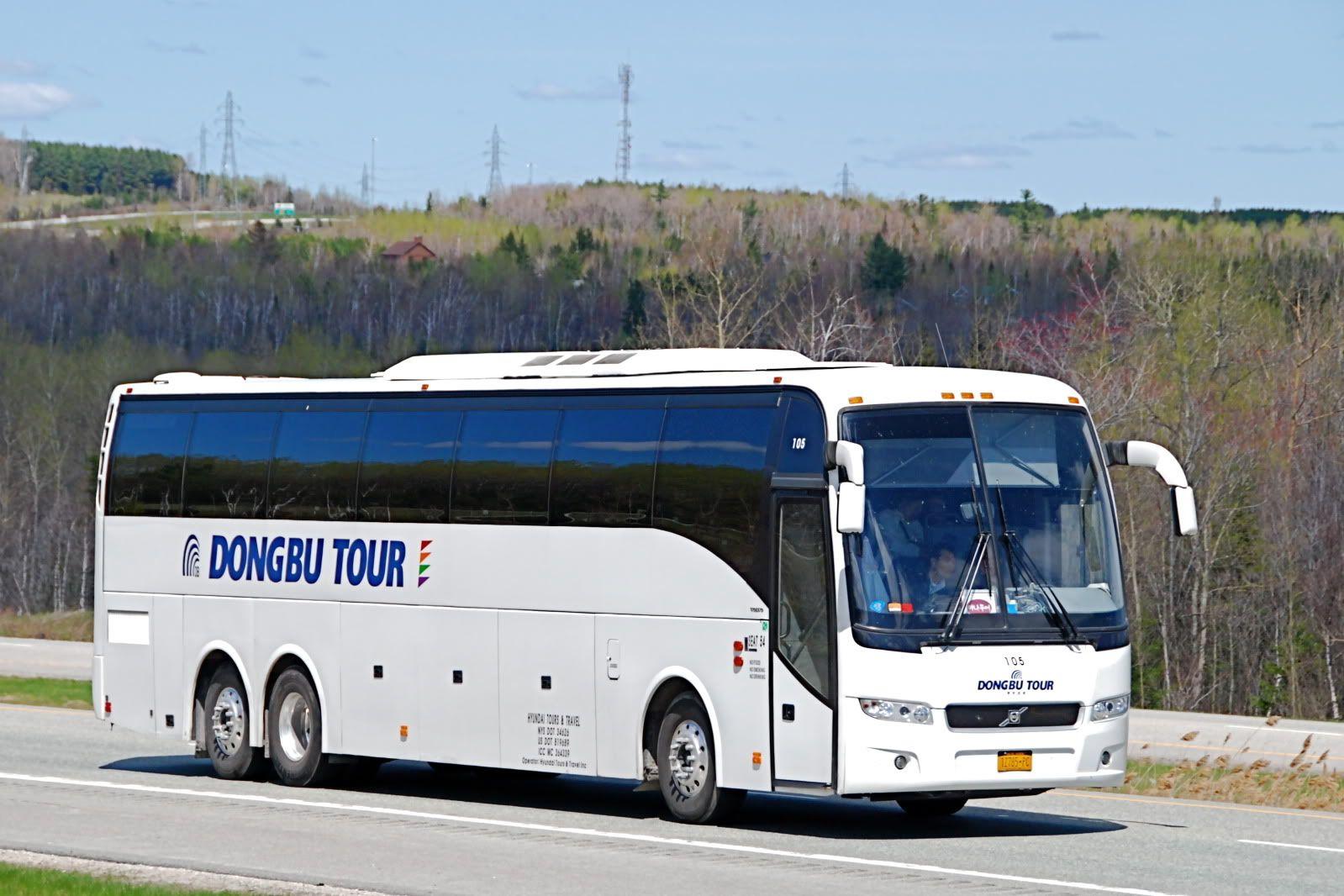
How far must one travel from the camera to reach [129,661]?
20875 millimetres

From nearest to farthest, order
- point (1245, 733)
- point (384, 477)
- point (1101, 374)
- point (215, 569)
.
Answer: point (384, 477) → point (215, 569) → point (1245, 733) → point (1101, 374)

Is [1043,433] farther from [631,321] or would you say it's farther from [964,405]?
[631,321]

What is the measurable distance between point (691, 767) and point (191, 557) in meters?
6.62

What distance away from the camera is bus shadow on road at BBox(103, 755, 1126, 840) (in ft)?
50.7

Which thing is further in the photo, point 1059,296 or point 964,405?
point 1059,296

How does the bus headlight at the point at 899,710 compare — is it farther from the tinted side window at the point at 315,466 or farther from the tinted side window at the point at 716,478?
the tinted side window at the point at 315,466

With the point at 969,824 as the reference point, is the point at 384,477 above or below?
above

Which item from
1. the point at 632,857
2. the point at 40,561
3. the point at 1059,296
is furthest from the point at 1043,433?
the point at 1059,296

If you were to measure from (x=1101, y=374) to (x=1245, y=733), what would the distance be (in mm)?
28499

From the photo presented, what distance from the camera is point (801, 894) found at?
11.7m

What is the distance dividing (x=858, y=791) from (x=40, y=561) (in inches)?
3976

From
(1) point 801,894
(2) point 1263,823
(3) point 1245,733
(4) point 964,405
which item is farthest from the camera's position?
(3) point 1245,733

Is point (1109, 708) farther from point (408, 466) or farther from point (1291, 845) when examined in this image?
point (408, 466)

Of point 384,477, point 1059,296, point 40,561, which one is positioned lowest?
point 40,561
